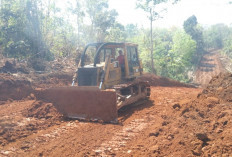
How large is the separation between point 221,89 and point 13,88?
9.38m

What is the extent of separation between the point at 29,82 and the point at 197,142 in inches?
405

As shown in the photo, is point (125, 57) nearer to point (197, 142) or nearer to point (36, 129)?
point (36, 129)

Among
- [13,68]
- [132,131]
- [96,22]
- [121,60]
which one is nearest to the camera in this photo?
[132,131]

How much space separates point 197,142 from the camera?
4.12m

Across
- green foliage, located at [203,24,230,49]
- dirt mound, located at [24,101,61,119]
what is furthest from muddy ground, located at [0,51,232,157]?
green foliage, located at [203,24,230,49]

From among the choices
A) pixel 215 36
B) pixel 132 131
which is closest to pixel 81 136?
pixel 132 131

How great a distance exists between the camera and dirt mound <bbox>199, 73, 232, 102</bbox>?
20.4 feet

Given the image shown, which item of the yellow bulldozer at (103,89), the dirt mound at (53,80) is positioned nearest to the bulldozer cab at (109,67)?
the yellow bulldozer at (103,89)

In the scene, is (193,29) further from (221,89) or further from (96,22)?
(221,89)

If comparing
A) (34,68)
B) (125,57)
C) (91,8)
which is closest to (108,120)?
(125,57)

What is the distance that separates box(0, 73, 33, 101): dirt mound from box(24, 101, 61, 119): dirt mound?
11.5 feet

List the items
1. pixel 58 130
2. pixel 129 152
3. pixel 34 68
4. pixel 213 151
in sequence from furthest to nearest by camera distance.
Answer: pixel 34 68, pixel 58 130, pixel 129 152, pixel 213 151

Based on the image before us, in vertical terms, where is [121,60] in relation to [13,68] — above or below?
above

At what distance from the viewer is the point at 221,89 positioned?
22.0ft
